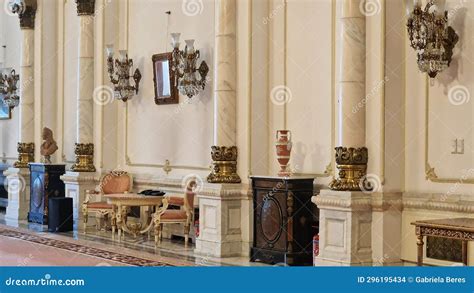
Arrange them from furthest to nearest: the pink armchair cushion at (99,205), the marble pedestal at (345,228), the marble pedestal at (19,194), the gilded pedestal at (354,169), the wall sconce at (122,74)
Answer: the marble pedestal at (19,194) < the wall sconce at (122,74) < the pink armchair cushion at (99,205) < the gilded pedestal at (354,169) < the marble pedestal at (345,228)

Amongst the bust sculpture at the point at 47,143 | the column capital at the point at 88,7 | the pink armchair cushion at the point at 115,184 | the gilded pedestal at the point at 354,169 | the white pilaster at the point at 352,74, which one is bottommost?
the pink armchair cushion at the point at 115,184

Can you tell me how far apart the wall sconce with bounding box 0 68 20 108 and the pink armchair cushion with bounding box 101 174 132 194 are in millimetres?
4051

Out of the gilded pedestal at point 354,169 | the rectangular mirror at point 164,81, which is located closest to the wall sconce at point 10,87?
the rectangular mirror at point 164,81

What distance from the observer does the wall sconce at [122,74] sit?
13.4 meters

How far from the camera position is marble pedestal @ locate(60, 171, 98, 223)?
13.8 m

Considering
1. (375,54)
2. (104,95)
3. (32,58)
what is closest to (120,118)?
(104,95)

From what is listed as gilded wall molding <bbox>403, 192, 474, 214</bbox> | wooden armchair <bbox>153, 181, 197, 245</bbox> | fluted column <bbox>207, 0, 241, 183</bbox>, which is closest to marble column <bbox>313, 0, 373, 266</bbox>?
gilded wall molding <bbox>403, 192, 474, 214</bbox>

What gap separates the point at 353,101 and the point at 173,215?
3490mm

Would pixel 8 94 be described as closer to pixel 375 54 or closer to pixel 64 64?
pixel 64 64

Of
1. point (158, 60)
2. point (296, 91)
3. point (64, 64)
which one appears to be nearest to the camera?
point (296, 91)

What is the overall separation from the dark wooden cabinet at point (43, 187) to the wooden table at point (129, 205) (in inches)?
78.8

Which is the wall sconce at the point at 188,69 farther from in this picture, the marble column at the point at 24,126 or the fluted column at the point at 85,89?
the marble column at the point at 24,126

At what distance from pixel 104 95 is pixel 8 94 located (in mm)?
3436

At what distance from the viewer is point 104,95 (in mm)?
13914
